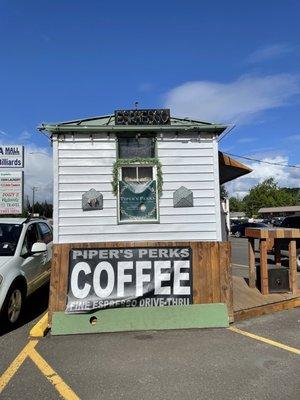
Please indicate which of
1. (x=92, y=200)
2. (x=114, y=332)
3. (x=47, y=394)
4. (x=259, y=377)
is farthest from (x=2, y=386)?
(x=92, y=200)

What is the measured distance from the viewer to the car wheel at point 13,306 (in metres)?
6.70

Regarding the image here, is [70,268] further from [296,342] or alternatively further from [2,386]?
[296,342]

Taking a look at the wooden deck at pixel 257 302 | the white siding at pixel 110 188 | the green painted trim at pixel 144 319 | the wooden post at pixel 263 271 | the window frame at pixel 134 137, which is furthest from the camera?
the wooden post at pixel 263 271

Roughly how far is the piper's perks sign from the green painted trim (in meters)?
0.11

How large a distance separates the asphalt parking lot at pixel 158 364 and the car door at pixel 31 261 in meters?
1.05

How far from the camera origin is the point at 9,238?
25.6ft

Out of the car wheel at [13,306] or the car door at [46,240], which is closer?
the car wheel at [13,306]

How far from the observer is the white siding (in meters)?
7.54

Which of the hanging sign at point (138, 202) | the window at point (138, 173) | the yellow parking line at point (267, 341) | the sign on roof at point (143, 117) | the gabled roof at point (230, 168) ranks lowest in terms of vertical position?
the yellow parking line at point (267, 341)

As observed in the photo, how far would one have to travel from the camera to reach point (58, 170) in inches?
296

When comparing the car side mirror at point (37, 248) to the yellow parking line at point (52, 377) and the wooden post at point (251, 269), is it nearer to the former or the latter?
the yellow parking line at point (52, 377)

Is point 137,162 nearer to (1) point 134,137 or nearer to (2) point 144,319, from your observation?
(1) point 134,137

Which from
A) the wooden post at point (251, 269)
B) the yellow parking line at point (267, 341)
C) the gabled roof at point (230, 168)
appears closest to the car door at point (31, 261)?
the yellow parking line at point (267, 341)

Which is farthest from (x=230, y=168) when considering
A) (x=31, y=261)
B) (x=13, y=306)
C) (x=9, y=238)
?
(x=13, y=306)
